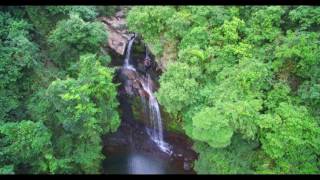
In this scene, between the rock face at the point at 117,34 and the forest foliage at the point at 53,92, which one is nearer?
the forest foliage at the point at 53,92

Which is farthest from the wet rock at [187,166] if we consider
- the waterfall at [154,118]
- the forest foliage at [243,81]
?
the forest foliage at [243,81]

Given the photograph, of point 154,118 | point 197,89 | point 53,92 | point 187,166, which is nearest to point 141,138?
point 154,118

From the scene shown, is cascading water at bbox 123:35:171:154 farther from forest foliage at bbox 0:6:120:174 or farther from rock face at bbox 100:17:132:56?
forest foliage at bbox 0:6:120:174

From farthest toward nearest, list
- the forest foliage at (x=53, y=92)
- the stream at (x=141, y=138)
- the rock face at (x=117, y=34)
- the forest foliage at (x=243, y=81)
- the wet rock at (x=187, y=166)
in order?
the rock face at (x=117, y=34)
the stream at (x=141, y=138)
the wet rock at (x=187, y=166)
the forest foliage at (x=53, y=92)
the forest foliage at (x=243, y=81)

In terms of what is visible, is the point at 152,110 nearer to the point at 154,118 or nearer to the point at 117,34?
the point at 154,118

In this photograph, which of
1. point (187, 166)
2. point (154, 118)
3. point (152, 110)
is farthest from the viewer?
point (154, 118)

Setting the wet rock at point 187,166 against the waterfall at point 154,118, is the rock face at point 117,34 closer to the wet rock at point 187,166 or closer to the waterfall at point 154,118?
the waterfall at point 154,118
